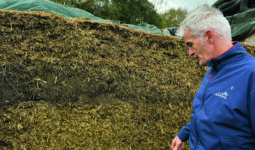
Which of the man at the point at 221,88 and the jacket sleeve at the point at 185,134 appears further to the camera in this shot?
the jacket sleeve at the point at 185,134

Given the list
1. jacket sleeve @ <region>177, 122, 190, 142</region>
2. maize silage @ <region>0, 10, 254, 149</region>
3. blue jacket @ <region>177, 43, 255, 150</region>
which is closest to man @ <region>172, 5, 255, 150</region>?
blue jacket @ <region>177, 43, 255, 150</region>

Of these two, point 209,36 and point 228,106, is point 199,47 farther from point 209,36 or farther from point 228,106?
point 228,106

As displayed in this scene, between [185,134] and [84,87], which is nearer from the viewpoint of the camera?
[185,134]

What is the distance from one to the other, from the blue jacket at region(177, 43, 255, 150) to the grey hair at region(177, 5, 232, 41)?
128mm

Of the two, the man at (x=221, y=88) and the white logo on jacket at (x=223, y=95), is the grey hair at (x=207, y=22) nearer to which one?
the man at (x=221, y=88)

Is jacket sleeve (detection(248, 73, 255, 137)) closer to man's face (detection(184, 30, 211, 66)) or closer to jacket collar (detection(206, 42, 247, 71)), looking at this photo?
jacket collar (detection(206, 42, 247, 71))

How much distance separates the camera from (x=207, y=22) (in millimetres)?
1109

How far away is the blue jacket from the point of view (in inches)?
37.8

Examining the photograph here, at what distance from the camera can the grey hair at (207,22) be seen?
1.09 metres

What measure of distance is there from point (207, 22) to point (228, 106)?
0.53m

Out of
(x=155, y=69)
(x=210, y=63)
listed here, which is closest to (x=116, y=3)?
(x=155, y=69)

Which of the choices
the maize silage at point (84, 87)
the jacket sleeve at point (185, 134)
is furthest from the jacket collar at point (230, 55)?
the maize silage at point (84, 87)

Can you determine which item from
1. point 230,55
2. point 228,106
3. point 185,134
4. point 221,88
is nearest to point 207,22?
point 230,55

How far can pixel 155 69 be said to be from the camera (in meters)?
3.01
